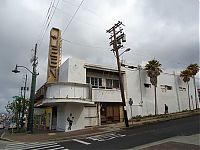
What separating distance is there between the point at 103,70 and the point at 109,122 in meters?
6.89

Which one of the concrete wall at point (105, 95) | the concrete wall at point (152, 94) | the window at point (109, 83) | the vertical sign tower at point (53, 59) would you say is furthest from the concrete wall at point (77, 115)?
the concrete wall at point (152, 94)

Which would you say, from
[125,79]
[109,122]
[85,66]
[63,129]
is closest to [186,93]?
[125,79]

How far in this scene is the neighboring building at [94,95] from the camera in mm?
25062

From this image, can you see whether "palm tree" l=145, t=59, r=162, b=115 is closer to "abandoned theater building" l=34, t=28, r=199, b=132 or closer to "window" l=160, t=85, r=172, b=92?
"abandoned theater building" l=34, t=28, r=199, b=132

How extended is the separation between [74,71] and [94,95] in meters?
3.88

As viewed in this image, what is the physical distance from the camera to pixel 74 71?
2730cm

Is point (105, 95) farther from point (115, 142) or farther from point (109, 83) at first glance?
point (115, 142)

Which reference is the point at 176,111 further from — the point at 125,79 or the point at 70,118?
the point at 70,118

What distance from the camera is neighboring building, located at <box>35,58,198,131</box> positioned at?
25.1 m

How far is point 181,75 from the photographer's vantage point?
39.0m

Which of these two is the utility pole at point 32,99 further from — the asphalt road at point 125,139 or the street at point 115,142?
the asphalt road at point 125,139

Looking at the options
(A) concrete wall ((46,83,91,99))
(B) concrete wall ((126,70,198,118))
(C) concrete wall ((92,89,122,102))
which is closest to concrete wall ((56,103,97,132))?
(C) concrete wall ((92,89,122,102))

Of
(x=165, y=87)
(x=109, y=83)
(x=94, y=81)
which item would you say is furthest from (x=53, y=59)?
(x=165, y=87)

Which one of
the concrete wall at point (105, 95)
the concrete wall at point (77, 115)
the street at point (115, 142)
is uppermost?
the concrete wall at point (105, 95)
